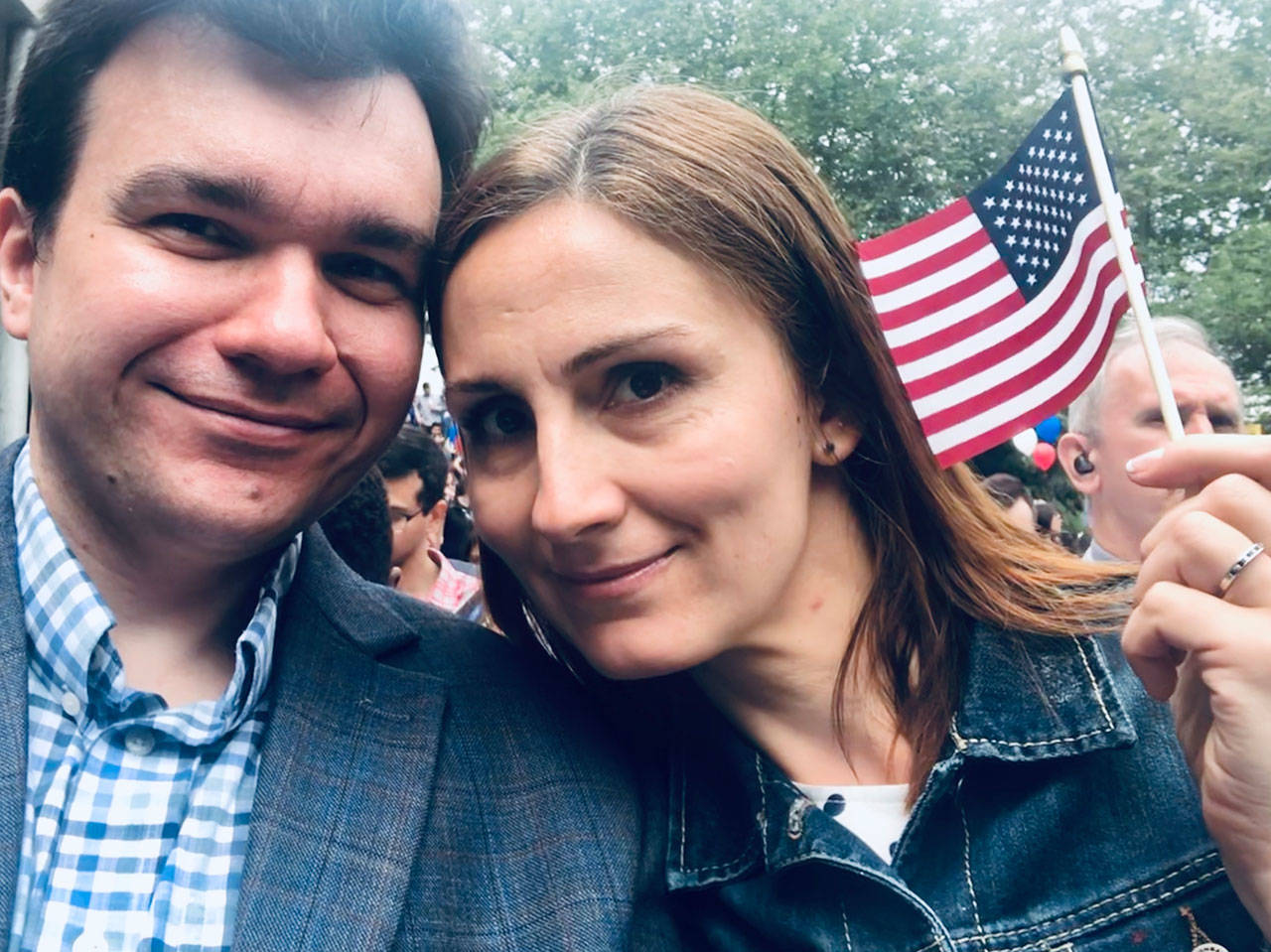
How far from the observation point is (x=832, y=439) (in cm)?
200

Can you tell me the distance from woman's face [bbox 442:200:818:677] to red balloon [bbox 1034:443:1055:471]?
509cm

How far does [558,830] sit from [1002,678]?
76cm

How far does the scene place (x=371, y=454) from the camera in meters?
2.02

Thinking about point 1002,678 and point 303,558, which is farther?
point 303,558

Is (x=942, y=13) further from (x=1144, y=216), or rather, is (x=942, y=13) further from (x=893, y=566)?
(x=893, y=566)

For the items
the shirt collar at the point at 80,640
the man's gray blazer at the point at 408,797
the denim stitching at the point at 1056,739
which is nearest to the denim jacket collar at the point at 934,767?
the denim stitching at the point at 1056,739

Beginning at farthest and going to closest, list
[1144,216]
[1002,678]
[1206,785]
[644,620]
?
[1144,216], [1002,678], [644,620], [1206,785]

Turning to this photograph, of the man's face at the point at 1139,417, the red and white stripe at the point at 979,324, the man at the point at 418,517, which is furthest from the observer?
the man at the point at 418,517

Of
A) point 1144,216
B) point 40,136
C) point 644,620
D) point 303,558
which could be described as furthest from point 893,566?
point 1144,216

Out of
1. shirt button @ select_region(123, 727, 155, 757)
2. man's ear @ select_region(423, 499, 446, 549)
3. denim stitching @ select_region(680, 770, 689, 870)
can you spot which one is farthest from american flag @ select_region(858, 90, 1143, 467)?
man's ear @ select_region(423, 499, 446, 549)

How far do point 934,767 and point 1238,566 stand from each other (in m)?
0.57

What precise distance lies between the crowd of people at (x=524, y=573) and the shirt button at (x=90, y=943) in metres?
0.01

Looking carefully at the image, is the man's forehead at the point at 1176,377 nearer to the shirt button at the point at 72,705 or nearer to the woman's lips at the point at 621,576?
the woman's lips at the point at 621,576

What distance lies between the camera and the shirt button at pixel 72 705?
169 cm
